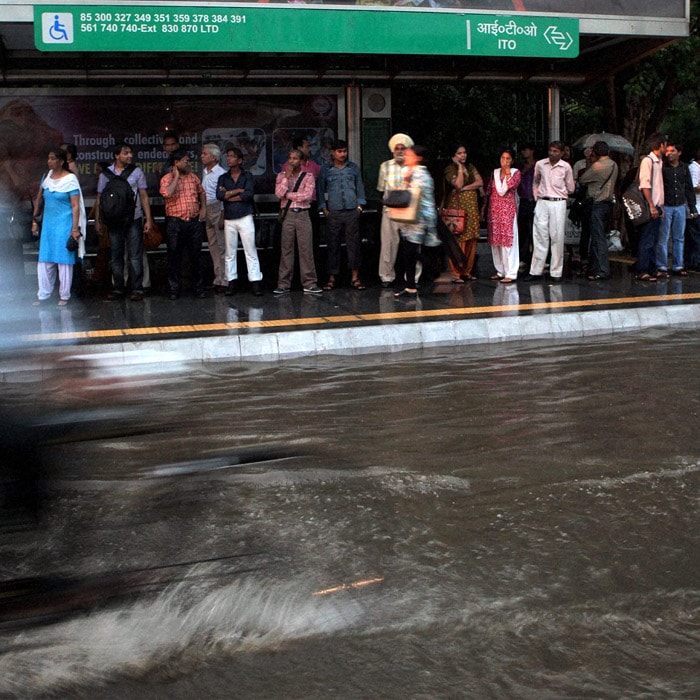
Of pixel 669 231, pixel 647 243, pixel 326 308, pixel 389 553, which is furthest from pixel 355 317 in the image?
pixel 389 553

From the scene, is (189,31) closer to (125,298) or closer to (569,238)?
(125,298)

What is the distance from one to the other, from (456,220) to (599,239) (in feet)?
5.93

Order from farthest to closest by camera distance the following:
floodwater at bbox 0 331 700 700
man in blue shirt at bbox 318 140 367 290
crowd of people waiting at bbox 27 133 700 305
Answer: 1. man in blue shirt at bbox 318 140 367 290
2. crowd of people waiting at bbox 27 133 700 305
3. floodwater at bbox 0 331 700 700

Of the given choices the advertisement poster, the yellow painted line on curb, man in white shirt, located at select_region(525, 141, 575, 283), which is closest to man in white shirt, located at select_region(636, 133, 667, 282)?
man in white shirt, located at select_region(525, 141, 575, 283)

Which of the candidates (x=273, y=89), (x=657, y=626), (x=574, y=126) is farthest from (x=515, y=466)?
(x=574, y=126)

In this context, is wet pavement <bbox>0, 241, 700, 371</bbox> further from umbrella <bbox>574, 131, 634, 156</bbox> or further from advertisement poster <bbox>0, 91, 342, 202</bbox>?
umbrella <bbox>574, 131, 634, 156</bbox>

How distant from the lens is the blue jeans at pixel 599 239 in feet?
47.1

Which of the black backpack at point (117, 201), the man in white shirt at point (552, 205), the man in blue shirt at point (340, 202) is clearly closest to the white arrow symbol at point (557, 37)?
the man in white shirt at point (552, 205)

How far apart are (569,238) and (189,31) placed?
31.3ft

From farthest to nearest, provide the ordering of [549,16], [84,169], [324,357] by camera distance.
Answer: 1. [84,169]
2. [549,16]
3. [324,357]

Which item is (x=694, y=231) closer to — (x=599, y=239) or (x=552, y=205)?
(x=599, y=239)

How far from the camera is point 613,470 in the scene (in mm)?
5996

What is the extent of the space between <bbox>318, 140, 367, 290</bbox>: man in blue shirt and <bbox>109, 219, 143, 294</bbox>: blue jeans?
223cm

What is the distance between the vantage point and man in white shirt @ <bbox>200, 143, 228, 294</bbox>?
1370 centimetres
